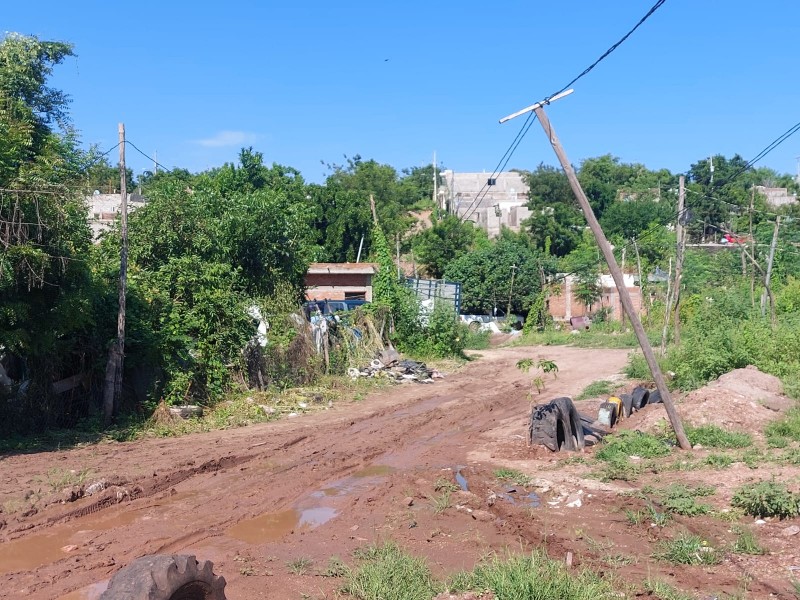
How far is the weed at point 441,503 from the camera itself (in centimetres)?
920

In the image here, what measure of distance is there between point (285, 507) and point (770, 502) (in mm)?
5425

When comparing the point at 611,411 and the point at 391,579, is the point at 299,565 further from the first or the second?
the point at 611,411

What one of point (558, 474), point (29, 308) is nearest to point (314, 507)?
point (558, 474)

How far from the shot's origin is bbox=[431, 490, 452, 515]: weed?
920 cm

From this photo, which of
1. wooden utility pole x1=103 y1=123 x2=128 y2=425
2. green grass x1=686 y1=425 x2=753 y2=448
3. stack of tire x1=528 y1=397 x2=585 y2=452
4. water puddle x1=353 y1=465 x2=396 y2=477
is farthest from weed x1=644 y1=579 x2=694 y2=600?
wooden utility pole x1=103 y1=123 x2=128 y2=425

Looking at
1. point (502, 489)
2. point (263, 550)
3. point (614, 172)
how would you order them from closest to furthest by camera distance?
point (263, 550) < point (502, 489) < point (614, 172)

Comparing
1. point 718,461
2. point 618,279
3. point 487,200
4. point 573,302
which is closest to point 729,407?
point 718,461

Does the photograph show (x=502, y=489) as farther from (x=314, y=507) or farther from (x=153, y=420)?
(x=153, y=420)

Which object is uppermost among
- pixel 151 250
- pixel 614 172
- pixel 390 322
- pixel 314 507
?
pixel 614 172

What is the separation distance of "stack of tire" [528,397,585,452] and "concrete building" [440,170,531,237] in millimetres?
38896

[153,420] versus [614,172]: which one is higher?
[614,172]

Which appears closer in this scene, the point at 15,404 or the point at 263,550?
the point at 263,550

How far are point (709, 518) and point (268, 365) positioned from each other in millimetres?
11307

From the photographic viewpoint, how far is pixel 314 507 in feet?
31.8
